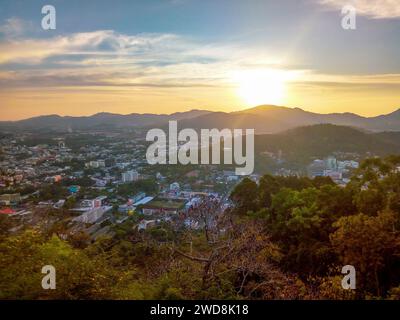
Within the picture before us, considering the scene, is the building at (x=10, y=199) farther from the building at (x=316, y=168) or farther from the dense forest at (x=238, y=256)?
the building at (x=316, y=168)

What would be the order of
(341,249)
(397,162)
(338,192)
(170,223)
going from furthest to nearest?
(338,192) → (397,162) → (170,223) → (341,249)

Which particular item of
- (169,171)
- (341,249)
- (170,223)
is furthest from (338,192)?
(169,171)

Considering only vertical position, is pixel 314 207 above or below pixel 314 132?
below

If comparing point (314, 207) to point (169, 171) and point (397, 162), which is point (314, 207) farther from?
point (169, 171)

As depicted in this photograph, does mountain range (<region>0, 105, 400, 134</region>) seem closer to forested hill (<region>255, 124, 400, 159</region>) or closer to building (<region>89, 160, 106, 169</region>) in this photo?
forested hill (<region>255, 124, 400, 159</region>)

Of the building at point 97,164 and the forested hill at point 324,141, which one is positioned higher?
the forested hill at point 324,141

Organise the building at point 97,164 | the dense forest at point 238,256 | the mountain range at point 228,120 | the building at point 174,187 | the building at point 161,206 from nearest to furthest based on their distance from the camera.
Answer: the dense forest at point 238,256 < the building at point 161,206 < the building at point 174,187 < the building at point 97,164 < the mountain range at point 228,120

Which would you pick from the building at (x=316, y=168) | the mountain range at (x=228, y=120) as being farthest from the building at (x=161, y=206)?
the building at (x=316, y=168)
